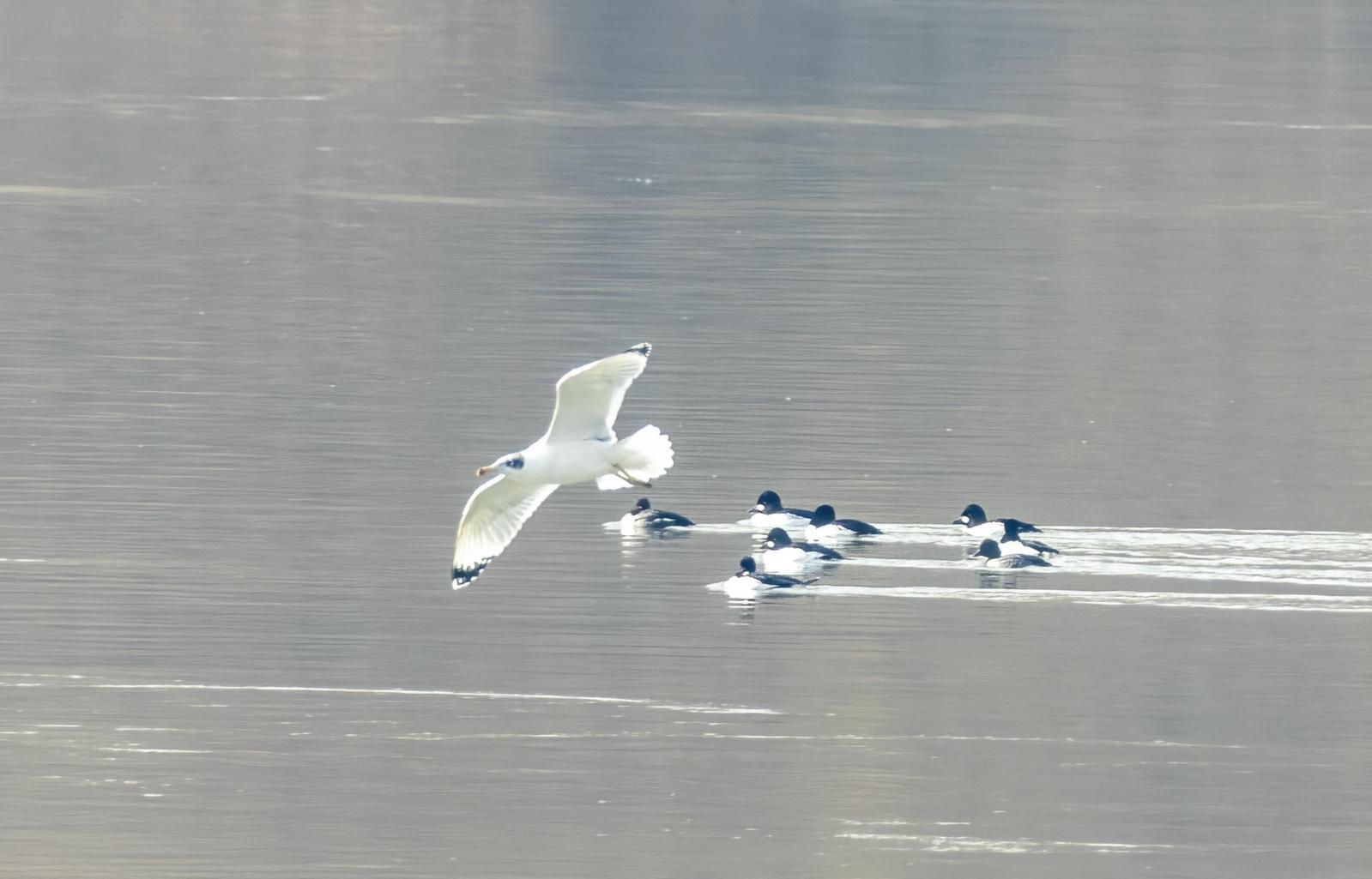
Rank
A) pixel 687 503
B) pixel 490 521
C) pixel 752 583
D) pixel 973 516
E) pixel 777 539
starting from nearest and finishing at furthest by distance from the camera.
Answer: pixel 490 521
pixel 752 583
pixel 777 539
pixel 973 516
pixel 687 503

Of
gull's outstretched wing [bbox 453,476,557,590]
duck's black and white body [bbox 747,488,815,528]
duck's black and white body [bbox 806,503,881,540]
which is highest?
duck's black and white body [bbox 747,488,815,528]

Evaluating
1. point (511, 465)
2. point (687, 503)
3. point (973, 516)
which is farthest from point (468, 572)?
point (687, 503)

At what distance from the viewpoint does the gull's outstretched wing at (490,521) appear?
1620 centimetres

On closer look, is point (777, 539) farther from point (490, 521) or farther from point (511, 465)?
point (511, 465)

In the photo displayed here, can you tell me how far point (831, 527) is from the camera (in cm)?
2112

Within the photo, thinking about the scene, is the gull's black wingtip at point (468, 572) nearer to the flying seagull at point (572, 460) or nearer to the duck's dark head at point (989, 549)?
the flying seagull at point (572, 460)

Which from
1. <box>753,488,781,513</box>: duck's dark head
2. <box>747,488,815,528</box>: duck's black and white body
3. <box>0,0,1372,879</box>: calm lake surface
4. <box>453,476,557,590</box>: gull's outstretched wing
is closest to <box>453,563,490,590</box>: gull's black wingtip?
<box>453,476,557,590</box>: gull's outstretched wing

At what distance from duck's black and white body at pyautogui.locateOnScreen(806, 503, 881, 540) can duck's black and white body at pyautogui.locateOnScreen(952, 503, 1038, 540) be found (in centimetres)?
70

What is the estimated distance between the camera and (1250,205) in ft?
144

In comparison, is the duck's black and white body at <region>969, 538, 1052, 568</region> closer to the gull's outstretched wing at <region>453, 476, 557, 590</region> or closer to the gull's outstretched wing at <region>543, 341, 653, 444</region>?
Result: the gull's outstretched wing at <region>453, 476, 557, 590</region>

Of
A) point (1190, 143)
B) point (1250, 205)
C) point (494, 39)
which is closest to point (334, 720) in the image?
point (1250, 205)

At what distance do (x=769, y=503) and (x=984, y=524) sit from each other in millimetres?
1742

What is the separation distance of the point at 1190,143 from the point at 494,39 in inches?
1196

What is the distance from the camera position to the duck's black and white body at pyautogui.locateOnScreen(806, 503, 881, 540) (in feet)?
68.9
